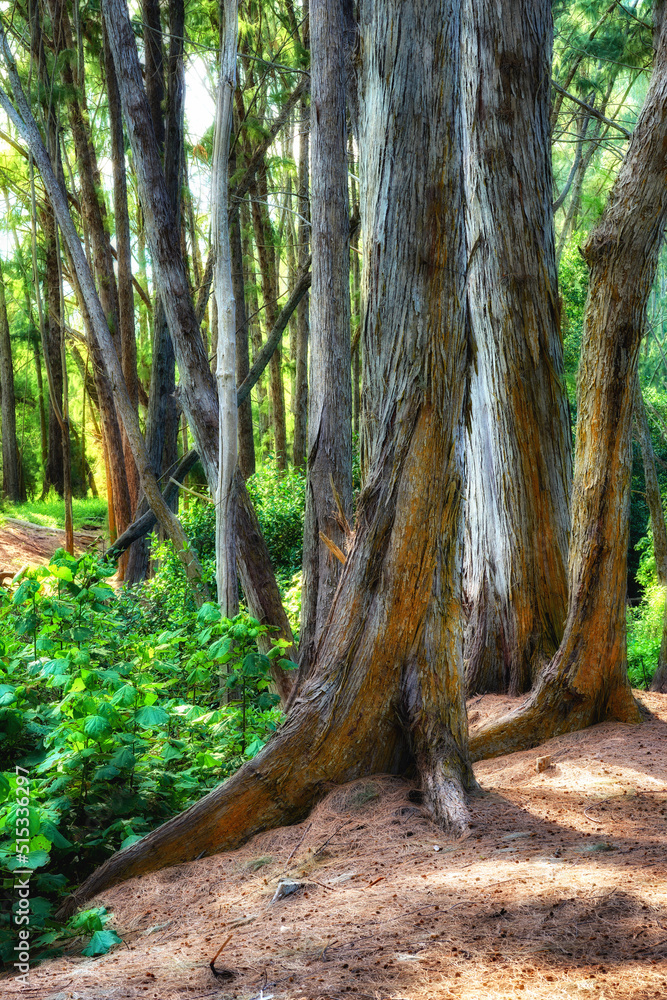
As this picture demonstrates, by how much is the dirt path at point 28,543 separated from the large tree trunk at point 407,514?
10.6 meters

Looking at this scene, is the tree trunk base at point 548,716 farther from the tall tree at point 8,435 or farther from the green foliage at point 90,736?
the tall tree at point 8,435

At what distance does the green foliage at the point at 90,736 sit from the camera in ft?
9.98

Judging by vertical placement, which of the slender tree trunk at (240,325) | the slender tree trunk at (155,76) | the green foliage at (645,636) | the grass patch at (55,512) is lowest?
the green foliage at (645,636)

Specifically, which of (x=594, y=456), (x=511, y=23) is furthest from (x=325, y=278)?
(x=594, y=456)

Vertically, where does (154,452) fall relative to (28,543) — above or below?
above

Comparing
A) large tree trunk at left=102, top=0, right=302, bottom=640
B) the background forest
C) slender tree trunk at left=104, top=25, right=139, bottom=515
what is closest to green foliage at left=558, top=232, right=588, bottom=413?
the background forest

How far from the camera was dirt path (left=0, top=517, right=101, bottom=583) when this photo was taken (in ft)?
46.7

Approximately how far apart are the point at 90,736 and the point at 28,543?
13731 millimetres

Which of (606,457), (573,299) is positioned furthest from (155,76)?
(573,299)

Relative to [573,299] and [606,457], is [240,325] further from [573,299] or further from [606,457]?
[606,457]

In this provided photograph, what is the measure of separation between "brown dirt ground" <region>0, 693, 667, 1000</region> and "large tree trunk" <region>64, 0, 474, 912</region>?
20 centimetres

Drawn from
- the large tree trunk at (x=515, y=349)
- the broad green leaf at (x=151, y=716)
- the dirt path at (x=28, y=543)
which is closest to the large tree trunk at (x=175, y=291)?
the large tree trunk at (x=515, y=349)

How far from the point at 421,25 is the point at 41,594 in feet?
11.8

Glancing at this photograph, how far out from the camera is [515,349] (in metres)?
5.45
